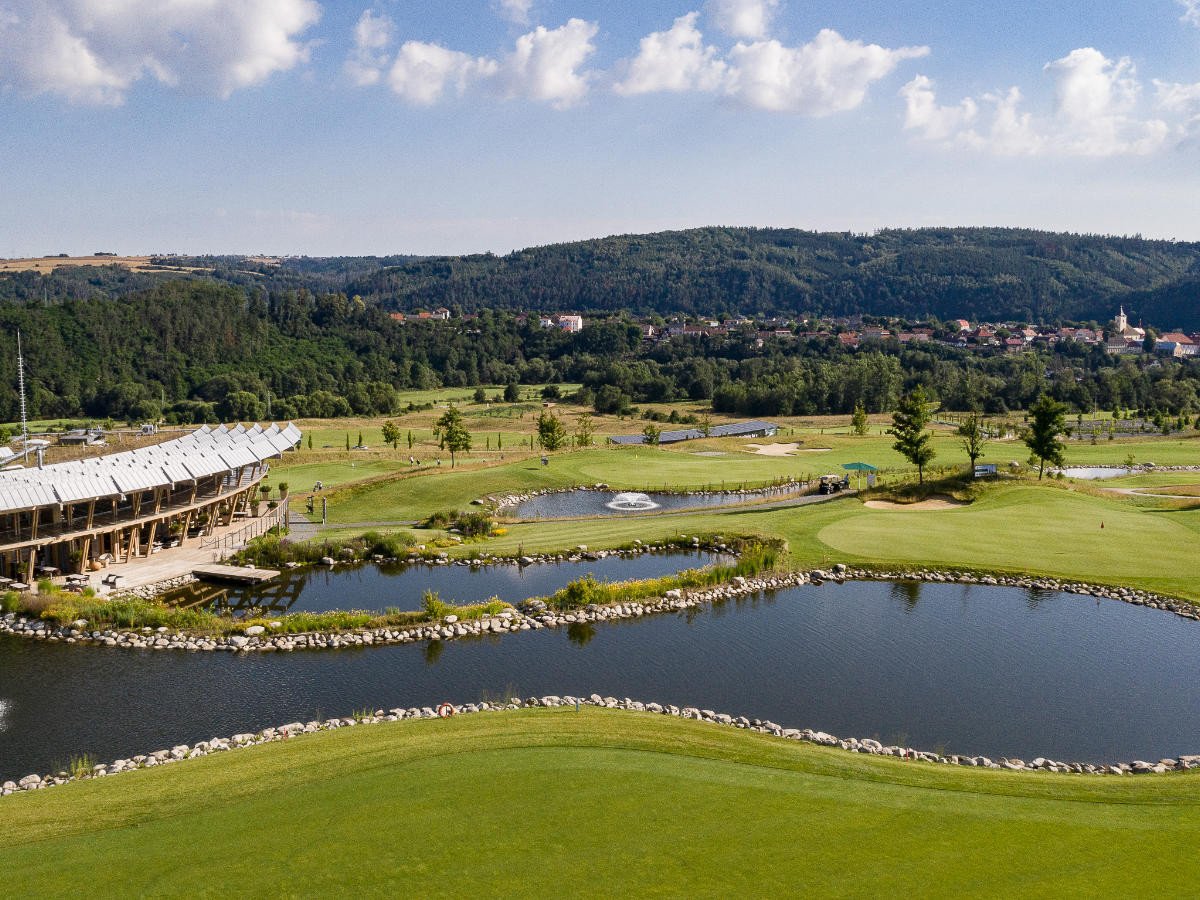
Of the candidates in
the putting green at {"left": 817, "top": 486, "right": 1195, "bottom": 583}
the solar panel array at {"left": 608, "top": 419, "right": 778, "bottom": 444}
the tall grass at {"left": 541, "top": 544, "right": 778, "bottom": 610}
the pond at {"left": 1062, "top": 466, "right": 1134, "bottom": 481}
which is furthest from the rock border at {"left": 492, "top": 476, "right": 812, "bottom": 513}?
the solar panel array at {"left": 608, "top": 419, "right": 778, "bottom": 444}

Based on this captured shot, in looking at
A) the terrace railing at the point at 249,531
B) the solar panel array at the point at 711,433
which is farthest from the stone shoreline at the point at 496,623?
the solar panel array at the point at 711,433

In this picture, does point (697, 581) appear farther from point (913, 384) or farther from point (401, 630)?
point (913, 384)

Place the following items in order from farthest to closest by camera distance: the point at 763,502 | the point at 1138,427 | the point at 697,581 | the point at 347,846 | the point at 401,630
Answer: the point at 1138,427
the point at 763,502
the point at 697,581
the point at 401,630
the point at 347,846

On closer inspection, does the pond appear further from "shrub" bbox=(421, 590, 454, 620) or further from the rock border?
"shrub" bbox=(421, 590, 454, 620)

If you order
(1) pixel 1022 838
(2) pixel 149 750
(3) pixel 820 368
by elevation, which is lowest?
(2) pixel 149 750

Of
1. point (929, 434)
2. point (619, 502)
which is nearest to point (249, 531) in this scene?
point (619, 502)

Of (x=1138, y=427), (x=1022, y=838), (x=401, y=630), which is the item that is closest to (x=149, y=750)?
(x=401, y=630)

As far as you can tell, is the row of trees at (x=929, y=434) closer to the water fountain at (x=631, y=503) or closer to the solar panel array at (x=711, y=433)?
the water fountain at (x=631, y=503)
